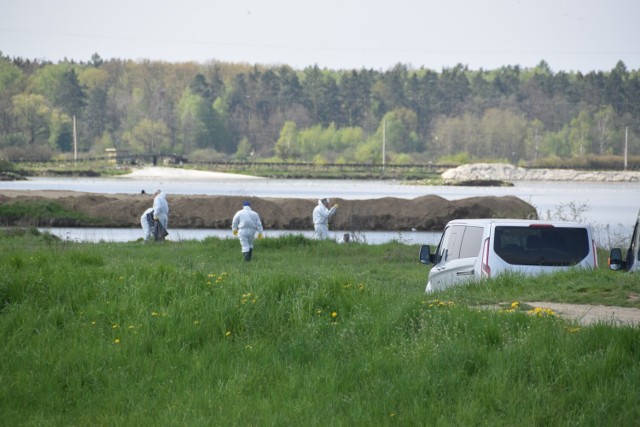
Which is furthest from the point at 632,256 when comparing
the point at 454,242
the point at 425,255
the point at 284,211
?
the point at 284,211

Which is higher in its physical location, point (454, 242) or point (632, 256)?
point (454, 242)

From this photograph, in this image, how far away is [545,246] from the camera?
15.4 m

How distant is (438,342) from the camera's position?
1102cm

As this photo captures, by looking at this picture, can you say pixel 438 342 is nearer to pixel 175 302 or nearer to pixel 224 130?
pixel 175 302

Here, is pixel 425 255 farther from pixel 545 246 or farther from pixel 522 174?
pixel 522 174

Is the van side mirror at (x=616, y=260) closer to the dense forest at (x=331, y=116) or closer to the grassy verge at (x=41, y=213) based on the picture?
the grassy verge at (x=41, y=213)

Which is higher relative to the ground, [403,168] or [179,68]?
[179,68]

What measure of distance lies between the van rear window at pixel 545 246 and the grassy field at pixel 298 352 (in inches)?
27.3

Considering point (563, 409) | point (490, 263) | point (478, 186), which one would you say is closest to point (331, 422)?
point (563, 409)

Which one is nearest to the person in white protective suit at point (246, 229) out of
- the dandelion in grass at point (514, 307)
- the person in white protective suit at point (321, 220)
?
the person in white protective suit at point (321, 220)

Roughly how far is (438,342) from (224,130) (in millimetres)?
153539

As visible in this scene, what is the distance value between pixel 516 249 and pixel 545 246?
511 millimetres

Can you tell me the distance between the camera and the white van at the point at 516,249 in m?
14.9

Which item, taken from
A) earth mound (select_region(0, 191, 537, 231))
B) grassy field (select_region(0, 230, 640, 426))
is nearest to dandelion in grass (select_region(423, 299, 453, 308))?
grassy field (select_region(0, 230, 640, 426))
